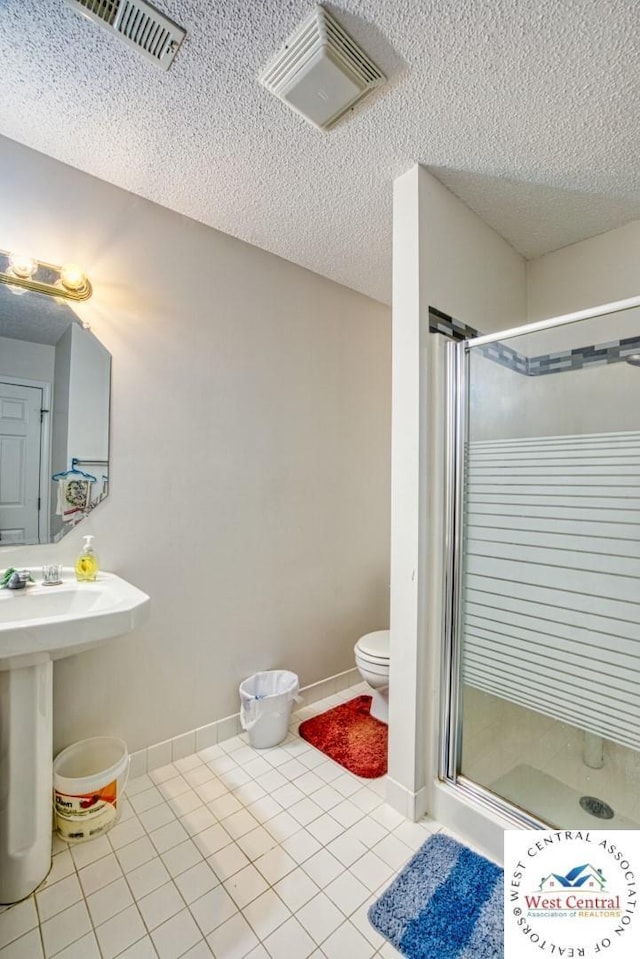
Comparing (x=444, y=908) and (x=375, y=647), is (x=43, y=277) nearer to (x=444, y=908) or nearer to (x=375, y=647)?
(x=375, y=647)

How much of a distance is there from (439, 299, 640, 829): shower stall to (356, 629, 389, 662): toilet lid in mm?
452

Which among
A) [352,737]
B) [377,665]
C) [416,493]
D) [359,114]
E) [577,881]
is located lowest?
[352,737]

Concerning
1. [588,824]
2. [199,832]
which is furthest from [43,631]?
[588,824]

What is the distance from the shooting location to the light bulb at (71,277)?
160cm

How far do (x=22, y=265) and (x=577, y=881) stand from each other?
2.50 meters

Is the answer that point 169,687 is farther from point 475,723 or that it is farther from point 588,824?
point 588,824

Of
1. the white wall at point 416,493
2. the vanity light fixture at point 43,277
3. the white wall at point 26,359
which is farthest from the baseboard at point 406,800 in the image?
the vanity light fixture at point 43,277

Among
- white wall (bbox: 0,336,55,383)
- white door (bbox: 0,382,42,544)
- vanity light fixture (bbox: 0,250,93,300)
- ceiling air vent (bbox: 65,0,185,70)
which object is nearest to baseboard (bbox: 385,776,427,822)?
white door (bbox: 0,382,42,544)

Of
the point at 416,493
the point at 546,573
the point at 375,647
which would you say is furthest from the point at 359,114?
the point at 375,647

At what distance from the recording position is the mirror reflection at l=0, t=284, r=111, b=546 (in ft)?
4.91

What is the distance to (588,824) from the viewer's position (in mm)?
1357

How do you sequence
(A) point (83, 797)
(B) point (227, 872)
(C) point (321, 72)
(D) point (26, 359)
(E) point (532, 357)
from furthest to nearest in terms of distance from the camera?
(E) point (532, 357) → (D) point (26, 359) → (A) point (83, 797) → (B) point (227, 872) → (C) point (321, 72)

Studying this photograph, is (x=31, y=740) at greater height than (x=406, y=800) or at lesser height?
greater

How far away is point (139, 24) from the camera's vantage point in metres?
1.11
